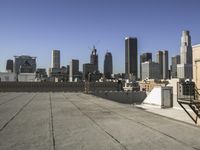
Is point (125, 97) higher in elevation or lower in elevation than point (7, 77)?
lower

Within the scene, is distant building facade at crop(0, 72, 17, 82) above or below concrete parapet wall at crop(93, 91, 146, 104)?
above

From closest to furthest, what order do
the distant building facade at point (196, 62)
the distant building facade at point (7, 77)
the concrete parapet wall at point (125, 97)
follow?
the distant building facade at point (196, 62)
the concrete parapet wall at point (125, 97)
the distant building facade at point (7, 77)

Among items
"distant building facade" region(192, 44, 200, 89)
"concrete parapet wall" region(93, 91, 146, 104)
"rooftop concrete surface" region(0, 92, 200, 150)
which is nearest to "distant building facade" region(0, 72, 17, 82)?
"concrete parapet wall" region(93, 91, 146, 104)

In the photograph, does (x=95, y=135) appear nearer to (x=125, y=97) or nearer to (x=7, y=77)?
(x=125, y=97)

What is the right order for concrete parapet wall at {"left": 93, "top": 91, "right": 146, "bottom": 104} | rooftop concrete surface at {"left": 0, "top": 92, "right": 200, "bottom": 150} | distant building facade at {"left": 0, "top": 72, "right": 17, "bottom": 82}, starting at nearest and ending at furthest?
rooftop concrete surface at {"left": 0, "top": 92, "right": 200, "bottom": 150}, concrete parapet wall at {"left": 93, "top": 91, "right": 146, "bottom": 104}, distant building facade at {"left": 0, "top": 72, "right": 17, "bottom": 82}

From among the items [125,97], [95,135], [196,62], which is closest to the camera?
[95,135]

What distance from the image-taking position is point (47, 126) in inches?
592

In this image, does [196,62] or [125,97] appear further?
[125,97]

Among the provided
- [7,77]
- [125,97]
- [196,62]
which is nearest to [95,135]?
[196,62]

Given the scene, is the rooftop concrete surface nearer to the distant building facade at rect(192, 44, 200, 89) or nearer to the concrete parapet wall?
the distant building facade at rect(192, 44, 200, 89)

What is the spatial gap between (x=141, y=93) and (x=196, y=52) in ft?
144

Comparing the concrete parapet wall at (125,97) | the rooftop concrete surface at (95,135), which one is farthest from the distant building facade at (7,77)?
the rooftop concrete surface at (95,135)

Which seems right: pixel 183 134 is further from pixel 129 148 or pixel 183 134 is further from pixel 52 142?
pixel 52 142

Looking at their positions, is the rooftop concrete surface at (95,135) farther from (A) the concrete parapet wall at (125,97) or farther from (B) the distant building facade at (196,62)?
(A) the concrete parapet wall at (125,97)
